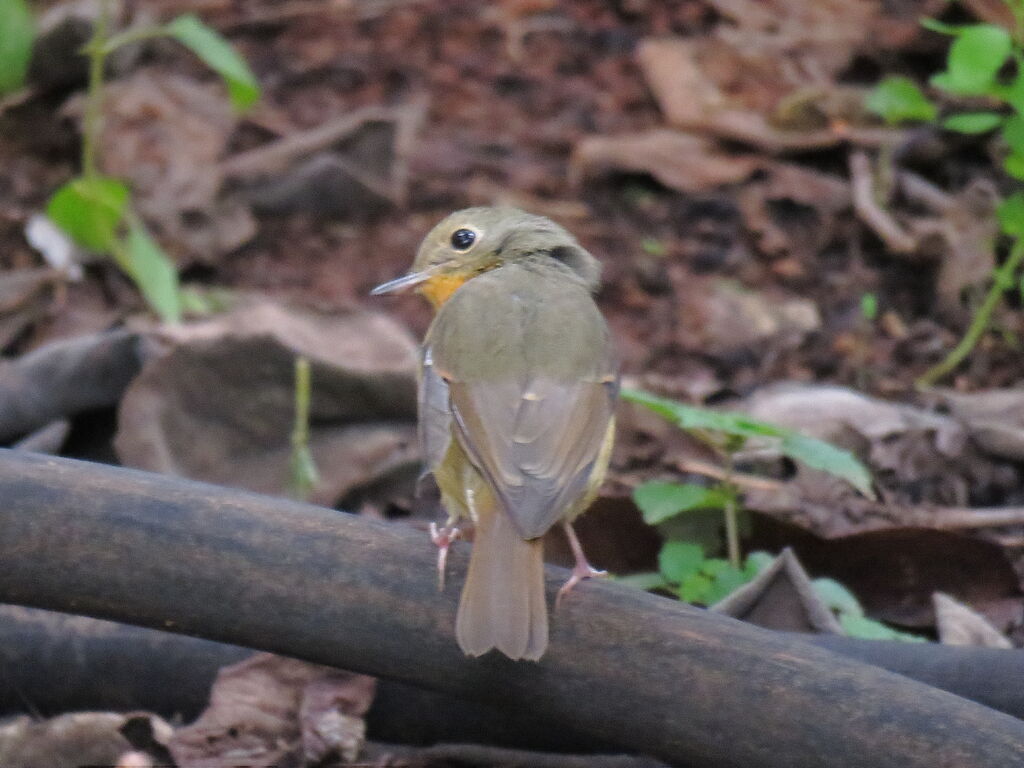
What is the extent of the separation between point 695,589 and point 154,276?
2473 mm

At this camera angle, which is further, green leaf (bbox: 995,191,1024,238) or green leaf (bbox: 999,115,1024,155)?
green leaf (bbox: 995,191,1024,238)

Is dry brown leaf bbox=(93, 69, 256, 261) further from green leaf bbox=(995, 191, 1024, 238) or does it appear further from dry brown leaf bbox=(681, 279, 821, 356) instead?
green leaf bbox=(995, 191, 1024, 238)

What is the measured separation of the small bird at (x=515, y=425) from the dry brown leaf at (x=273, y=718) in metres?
0.46

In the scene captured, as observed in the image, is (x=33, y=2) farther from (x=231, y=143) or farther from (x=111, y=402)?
(x=111, y=402)

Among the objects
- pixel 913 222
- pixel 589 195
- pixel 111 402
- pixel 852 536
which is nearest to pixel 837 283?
pixel 913 222

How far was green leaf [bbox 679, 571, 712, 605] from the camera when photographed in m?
3.54

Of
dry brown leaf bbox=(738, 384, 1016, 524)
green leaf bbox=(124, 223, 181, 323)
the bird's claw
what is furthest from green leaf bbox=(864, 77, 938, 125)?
the bird's claw

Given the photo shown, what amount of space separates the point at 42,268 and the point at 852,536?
3344mm

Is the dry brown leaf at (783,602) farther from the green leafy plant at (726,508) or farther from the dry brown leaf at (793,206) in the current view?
the dry brown leaf at (793,206)

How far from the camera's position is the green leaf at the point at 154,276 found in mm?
5191

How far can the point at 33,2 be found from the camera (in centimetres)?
714

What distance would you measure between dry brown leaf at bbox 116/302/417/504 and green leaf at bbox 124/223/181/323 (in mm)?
265

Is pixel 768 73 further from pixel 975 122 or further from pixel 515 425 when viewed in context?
pixel 515 425

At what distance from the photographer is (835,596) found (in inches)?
139
